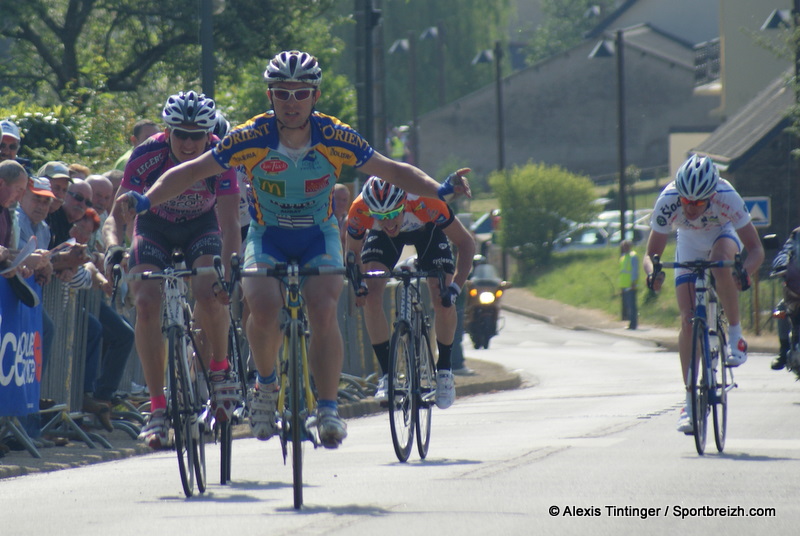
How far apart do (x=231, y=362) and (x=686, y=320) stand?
307 centimetres

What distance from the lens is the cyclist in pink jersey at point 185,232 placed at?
7957mm

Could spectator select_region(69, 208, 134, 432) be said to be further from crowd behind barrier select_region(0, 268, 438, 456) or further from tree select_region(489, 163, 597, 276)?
tree select_region(489, 163, 597, 276)

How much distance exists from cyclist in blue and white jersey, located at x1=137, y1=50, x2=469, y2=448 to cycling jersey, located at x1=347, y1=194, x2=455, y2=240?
2425mm

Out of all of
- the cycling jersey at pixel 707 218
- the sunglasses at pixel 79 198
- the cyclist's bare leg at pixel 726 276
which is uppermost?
the sunglasses at pixel 79 198

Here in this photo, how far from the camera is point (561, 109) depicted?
253ft

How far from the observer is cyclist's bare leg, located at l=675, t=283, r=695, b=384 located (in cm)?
963

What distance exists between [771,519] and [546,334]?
1061 inches

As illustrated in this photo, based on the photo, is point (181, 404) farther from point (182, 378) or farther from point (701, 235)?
point (701, 235)

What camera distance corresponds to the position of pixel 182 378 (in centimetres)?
757

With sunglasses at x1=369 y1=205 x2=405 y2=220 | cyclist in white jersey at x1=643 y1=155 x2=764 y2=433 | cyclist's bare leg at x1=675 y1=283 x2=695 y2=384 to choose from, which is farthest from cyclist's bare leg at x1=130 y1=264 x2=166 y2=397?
cyclist's bare leg at x1=675 y1=283 x2=695 y2=384

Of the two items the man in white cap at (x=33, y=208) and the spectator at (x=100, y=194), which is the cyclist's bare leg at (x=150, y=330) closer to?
the man in white cap at (x=33, y=208)

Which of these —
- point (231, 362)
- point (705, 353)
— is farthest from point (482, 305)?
point (231, 362)

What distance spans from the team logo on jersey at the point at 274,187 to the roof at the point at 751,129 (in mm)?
36038

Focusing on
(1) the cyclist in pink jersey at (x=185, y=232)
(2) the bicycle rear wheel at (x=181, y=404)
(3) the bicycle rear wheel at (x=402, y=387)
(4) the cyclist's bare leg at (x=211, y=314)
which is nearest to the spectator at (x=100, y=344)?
(1) the cyclist in pink jersey at (x=185, y=232)
